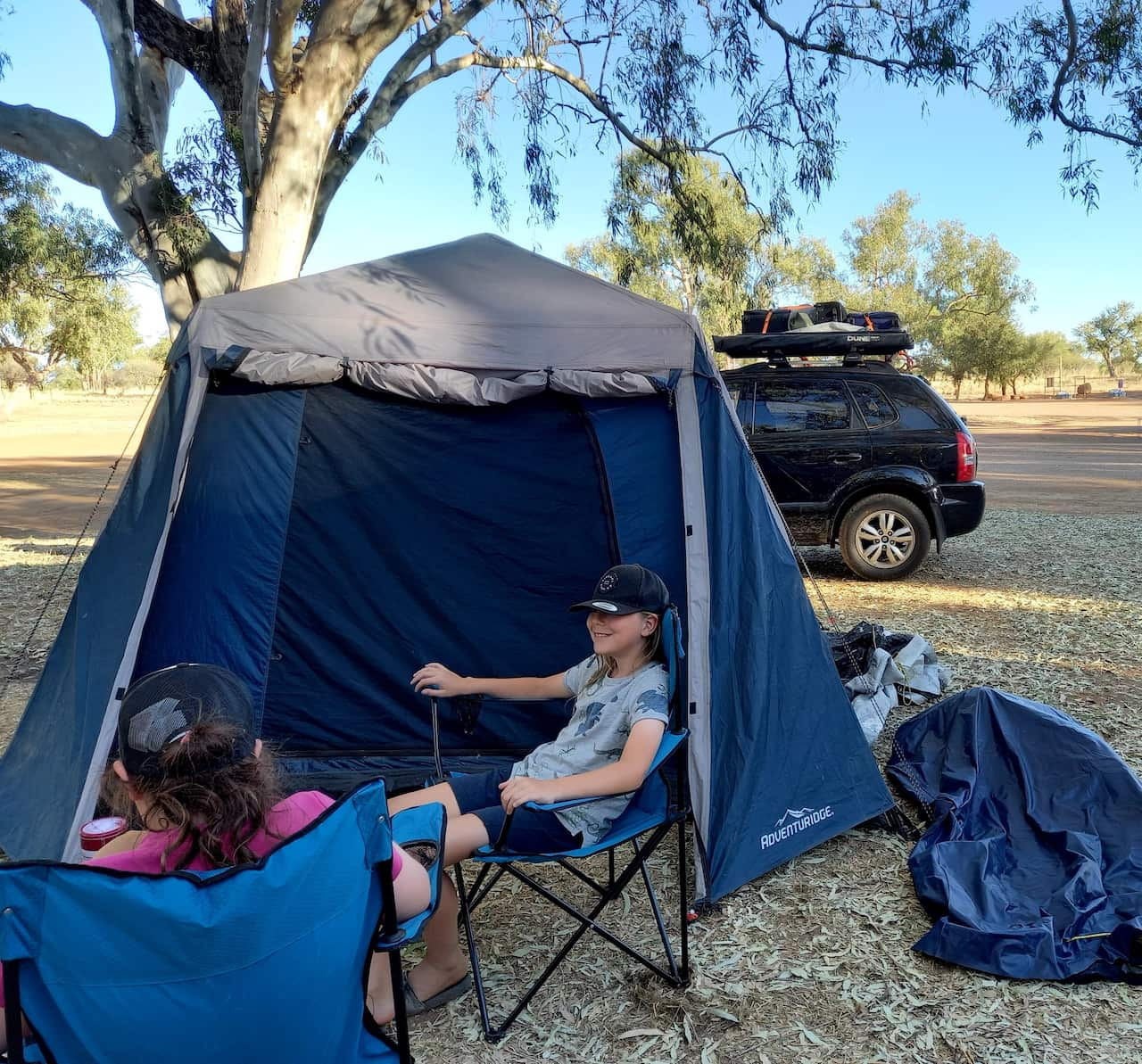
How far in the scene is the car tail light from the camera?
768cm

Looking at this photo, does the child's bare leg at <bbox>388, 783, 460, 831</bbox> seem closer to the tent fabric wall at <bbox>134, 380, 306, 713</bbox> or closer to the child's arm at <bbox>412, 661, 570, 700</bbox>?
the child's arm at <bbox>412, 661, 570, 700</bbox>

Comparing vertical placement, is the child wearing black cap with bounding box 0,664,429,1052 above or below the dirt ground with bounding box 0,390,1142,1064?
above

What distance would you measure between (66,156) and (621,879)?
7.04m

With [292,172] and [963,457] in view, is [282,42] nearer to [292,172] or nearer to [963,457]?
[292,172]

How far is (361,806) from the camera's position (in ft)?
5.05

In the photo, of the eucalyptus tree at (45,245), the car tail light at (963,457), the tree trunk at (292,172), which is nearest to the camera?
the tree trunk at (292,172)

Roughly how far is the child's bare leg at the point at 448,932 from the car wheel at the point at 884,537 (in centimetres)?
608

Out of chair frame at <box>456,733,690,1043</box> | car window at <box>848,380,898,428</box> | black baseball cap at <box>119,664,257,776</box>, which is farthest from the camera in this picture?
car window at <box>848,380,898,428</box>

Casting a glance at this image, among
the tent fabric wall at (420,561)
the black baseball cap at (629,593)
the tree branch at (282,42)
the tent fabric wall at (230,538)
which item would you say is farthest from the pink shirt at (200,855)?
the tree branch at (282,42)

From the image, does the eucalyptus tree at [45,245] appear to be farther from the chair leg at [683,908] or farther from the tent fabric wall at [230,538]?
the chair leg at [683,908]

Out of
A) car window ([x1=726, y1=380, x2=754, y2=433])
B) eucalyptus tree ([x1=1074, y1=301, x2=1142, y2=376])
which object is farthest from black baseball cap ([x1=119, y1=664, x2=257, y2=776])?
eucalyptus tree ([x1=1074, y1=301, x2=1142, y2=376])

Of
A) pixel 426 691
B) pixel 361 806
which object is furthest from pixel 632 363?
pixel 361 806

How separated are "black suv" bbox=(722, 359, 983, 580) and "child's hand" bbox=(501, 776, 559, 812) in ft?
19.3

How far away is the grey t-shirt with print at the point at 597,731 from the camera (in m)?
2.65
